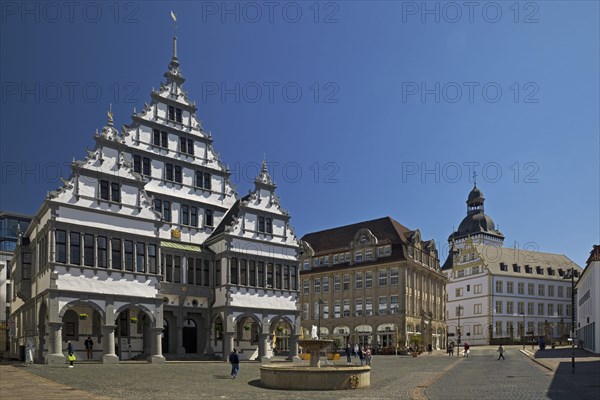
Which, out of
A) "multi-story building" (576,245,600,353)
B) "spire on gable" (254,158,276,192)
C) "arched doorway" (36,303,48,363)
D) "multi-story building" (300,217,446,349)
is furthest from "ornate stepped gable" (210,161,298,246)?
"multi-story building" (300,217,446,349)

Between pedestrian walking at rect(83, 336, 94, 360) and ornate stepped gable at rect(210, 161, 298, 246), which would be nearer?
pedestrian walking at rect(83, 336, 94, 360)

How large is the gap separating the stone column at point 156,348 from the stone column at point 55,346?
628 centimetres

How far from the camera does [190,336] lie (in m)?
51.8

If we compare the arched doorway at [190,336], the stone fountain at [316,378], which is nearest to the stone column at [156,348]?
the arched doorway at [190,336]

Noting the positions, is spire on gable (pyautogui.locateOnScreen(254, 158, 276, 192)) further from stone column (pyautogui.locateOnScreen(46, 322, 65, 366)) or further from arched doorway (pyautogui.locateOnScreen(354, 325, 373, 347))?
arched doorway (pyautogui.locateOnScreen(354, 325, 373, 347))

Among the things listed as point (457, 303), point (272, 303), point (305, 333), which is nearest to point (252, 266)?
point (272, 303)

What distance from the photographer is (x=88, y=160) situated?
4431 centimetres

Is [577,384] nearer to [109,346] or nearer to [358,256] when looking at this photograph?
[109,346]

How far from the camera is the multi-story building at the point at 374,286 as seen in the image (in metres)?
85.1

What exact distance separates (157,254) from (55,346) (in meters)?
9.76

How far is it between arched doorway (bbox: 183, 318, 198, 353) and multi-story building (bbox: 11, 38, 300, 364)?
0.09m

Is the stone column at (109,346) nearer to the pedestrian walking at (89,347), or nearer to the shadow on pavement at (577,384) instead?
the pedestrian walking at (89,347)

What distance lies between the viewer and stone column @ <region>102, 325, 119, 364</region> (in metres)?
41.9

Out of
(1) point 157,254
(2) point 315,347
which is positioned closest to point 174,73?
(1) point 157,254
